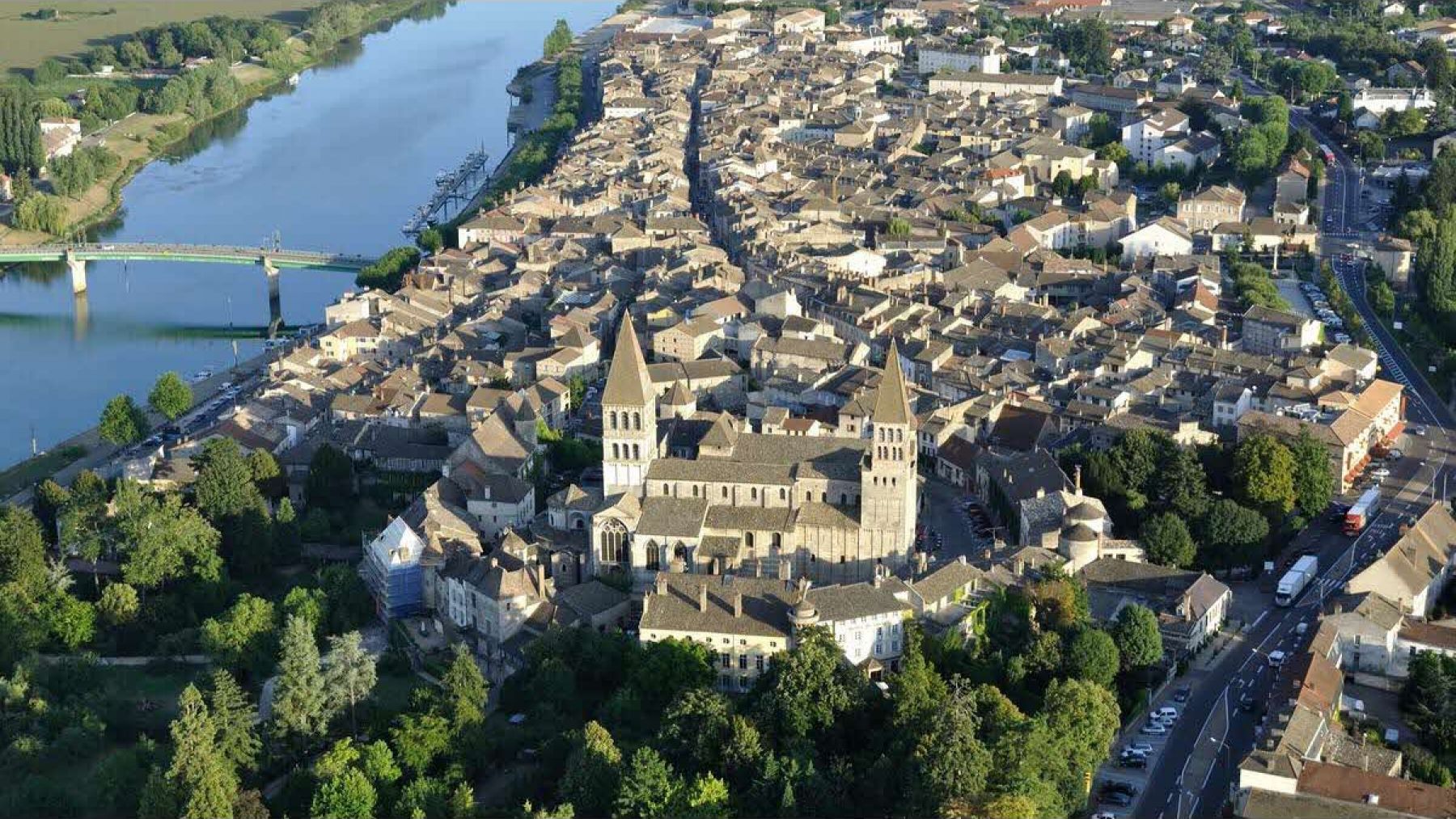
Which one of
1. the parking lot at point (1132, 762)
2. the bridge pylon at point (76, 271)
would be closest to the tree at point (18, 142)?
the bridge pylon at point (76, 271)

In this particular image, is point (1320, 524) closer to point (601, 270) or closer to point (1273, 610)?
point (1273, 610)

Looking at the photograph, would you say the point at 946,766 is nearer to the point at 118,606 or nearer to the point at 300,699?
the point at 300,699

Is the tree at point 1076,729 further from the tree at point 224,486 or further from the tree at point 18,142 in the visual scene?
the tree at point 18,142

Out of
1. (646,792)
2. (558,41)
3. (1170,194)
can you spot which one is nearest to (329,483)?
(646,792)

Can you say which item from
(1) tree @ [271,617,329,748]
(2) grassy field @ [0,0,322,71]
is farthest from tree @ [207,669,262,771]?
(2) grassy field @ [0,0,322,71]

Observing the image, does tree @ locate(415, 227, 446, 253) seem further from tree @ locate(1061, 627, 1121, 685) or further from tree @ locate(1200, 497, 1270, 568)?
tree @ locate(1061, 627, 1121, 685)

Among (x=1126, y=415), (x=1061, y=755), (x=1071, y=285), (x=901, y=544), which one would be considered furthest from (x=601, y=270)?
(x=1061, y=755)
